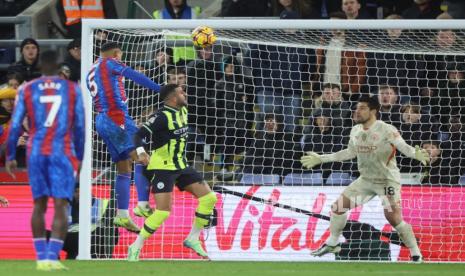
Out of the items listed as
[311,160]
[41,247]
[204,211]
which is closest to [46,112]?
[41,247]

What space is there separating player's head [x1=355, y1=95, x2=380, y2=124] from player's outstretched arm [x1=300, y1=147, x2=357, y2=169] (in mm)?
423

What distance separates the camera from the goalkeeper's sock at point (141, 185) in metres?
15.3

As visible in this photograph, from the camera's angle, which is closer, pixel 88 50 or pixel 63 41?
pixel 88 50

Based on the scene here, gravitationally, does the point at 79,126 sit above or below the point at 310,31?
below

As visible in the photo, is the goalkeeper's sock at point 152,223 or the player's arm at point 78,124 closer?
the player's arm at point 78,124

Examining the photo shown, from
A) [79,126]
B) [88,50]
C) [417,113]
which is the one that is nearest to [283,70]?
[417,113]

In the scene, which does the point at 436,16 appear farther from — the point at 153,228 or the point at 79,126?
the point at 79,126

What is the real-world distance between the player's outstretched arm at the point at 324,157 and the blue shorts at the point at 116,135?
221 cm

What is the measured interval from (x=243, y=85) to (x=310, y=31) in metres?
1.19

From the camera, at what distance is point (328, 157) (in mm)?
15344

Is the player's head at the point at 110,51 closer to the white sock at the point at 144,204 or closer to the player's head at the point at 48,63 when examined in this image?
the white sock at the point at 144,204

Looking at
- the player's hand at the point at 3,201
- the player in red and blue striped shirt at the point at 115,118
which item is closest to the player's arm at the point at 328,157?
the player in red and blue striped shirt at the point at 115,118

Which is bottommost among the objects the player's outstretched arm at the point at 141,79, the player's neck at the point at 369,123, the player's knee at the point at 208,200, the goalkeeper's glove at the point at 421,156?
the player's knee at the point at 208,200

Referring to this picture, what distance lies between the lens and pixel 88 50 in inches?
602
